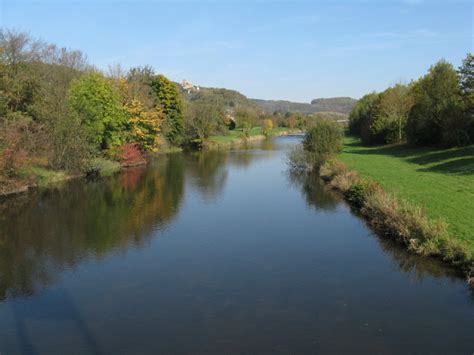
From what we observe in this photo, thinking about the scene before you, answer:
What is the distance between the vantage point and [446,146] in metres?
41.9

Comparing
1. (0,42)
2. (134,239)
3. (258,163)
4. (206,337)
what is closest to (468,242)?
(206,337)

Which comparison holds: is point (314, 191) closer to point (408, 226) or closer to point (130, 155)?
point (408, 226)

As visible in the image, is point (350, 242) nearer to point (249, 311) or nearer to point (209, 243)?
point (209, 243)

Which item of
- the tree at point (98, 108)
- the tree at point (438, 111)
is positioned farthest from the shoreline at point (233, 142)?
the tree at point (438, 111)

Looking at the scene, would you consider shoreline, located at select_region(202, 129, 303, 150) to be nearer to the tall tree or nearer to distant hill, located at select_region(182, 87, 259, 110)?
distant hill, located at select_region(182, 87, 259, 110)

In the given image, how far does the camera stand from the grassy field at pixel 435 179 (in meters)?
17.8

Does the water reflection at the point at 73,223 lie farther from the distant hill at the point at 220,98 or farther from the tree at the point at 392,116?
the distant hill at the point at 220,98

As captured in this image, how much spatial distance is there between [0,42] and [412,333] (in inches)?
1603

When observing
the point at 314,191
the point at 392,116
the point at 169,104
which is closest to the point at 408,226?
the point at 314,191

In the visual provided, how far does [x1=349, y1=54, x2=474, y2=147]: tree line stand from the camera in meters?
40.0

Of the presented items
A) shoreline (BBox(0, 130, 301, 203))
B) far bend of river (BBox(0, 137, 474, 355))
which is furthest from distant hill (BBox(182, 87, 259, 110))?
far bend of river (BBox(0, 137, 474, 355))

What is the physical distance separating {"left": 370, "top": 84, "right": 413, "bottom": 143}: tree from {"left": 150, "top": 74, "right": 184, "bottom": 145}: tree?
94.5 feet

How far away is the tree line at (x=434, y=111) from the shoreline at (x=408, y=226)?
61.5 feet

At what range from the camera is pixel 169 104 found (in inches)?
2475
